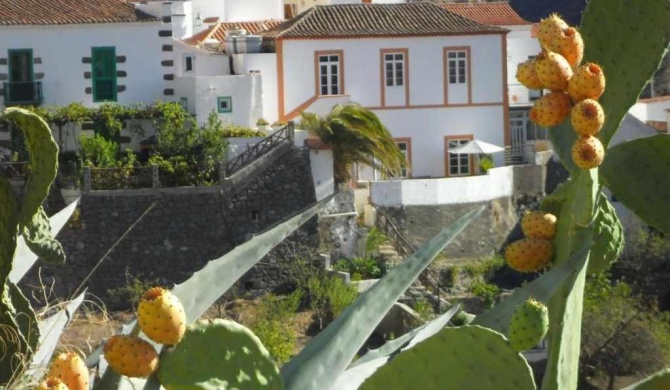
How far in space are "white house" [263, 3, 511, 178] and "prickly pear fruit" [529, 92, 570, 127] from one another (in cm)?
3040

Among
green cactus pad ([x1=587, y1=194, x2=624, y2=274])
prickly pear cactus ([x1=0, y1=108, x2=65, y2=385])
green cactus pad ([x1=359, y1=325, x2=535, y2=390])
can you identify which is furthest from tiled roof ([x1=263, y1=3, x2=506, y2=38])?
green cactus pad ([x1=359, y1=325, x2=535, y2=390])

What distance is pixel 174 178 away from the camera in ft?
105

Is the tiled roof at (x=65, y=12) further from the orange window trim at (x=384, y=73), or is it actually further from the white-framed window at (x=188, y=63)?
the orange window trim at (x=384, y=73)

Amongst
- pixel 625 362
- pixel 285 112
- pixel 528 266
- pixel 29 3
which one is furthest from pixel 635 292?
pixel 528 266

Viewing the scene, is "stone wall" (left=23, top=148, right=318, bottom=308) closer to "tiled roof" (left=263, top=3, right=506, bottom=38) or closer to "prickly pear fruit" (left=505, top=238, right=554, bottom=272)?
"tiled roof" (left=263, top=3, right=506, bottom=38)

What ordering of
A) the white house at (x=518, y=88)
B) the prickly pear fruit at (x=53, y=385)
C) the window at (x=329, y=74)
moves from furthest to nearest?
the white house at (x=518, y=88) < the window at (x=329, y=74) < the prickly pear fruit at (x=53, y=385)

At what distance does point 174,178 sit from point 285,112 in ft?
13.0

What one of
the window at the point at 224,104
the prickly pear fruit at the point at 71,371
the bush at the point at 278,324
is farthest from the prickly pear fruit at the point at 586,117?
the window at the point at 224,104

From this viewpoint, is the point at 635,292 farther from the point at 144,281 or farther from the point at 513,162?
the point at 144,281

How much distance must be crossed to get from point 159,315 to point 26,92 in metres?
29.8

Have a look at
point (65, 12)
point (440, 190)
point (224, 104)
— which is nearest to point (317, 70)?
point (224, 104)

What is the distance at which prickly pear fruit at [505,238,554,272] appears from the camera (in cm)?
500

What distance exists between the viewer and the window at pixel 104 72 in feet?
110

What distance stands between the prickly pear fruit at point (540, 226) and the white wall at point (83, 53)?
28627 millimetres
